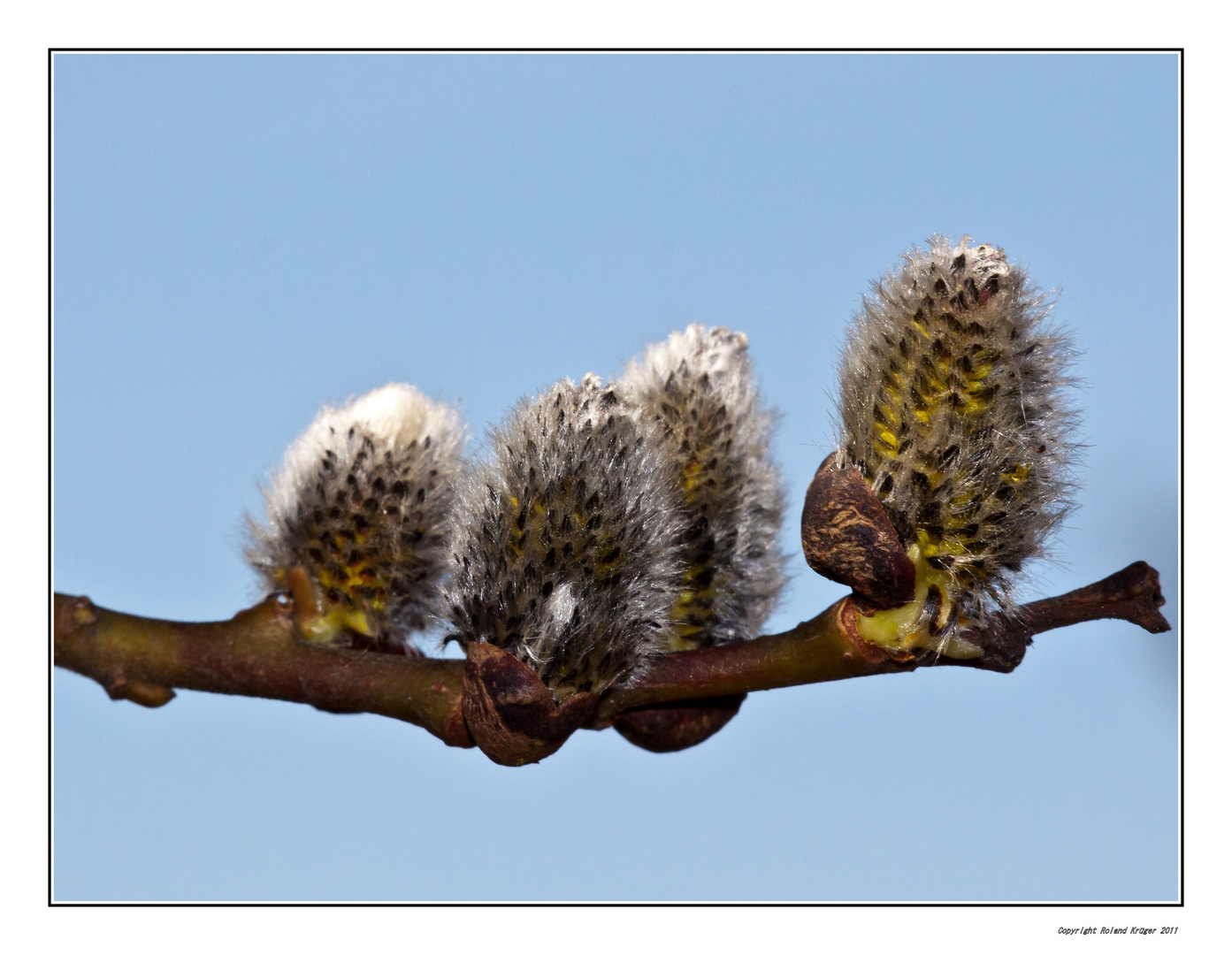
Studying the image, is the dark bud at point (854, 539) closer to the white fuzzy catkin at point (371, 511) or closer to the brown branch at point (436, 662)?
the brown branch at point (436, 662)

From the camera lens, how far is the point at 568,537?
122 cm

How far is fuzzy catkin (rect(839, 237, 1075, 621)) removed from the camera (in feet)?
3.70

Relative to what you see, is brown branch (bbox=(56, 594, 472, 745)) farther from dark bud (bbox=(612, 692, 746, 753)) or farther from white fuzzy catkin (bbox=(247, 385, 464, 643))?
dark bud (bbox=(612, 692, 746, 753))

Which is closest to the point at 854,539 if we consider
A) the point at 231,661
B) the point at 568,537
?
the point at 568,537

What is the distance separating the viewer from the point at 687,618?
1.50 meters

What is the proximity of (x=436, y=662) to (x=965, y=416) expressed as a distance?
0.77m

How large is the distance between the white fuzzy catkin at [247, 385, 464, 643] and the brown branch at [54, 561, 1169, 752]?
0.23 feet

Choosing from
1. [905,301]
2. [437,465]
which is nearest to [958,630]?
[905,301]

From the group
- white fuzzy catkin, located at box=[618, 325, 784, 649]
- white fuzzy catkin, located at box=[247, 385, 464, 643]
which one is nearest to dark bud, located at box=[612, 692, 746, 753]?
white fuzzy catkin, located at box=[618, 325, 784, 649]

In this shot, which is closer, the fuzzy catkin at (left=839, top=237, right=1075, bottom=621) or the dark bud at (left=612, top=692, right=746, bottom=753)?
the fuzzy catkin at (left=839, top=237, right=1075, bottom=621)

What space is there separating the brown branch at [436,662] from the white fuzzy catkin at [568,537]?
0.13 m

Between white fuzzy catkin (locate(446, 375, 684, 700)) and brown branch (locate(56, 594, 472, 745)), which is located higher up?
white fuzzy catkin (locate(446, 375, 684, 700))

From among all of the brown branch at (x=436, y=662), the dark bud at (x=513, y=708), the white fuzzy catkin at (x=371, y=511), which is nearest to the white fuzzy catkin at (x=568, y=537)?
the dark bud at (x=513, y=708)

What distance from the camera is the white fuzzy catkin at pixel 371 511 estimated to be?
1.52 metres
